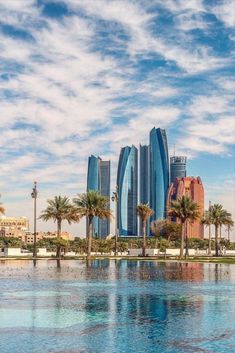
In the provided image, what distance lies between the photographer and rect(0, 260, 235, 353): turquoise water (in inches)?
810

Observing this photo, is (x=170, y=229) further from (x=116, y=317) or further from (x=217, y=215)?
(x=116, y=317)

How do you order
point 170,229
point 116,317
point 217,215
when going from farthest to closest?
1. point 170,229
2. point 217,215
3. point 116,317

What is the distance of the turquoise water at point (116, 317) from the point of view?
2058 cm

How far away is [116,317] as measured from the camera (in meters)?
26.5

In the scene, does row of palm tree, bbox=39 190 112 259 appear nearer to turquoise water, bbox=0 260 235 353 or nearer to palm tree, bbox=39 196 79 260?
palm tree, bbox=39 196 79 260

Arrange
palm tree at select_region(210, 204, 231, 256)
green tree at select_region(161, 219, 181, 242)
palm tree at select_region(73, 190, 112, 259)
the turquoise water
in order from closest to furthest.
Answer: the turquoise water, palm tree at select_region(73, 190, 112, 259), palm tree at select_region(210, 204, 231, 256), green tree at select_region(161, 219, 181, 242)

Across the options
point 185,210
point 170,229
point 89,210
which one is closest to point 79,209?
point 89,210

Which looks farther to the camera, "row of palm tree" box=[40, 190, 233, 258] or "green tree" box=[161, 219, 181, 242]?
"green tree" box=[161, 219, 181, 242]

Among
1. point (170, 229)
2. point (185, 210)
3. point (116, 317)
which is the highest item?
point (185, 210)

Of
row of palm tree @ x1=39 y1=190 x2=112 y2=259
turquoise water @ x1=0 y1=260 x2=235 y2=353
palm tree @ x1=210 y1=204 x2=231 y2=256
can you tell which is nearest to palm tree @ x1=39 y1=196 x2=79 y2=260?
row of palm tree @ x1=39 y1=190 x2=112 y2=259

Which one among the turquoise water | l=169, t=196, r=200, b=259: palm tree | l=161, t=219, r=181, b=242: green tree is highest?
l=169, t=196, r=200, b=259: palm tree

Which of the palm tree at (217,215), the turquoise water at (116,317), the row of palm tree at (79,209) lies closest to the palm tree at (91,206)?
the row of palm tree at (79,209)

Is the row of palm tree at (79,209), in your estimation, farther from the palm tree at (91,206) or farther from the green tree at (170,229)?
the green tree at (170,229)

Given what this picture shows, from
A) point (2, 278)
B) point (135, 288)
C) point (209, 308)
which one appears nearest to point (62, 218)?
point (2, 278)
